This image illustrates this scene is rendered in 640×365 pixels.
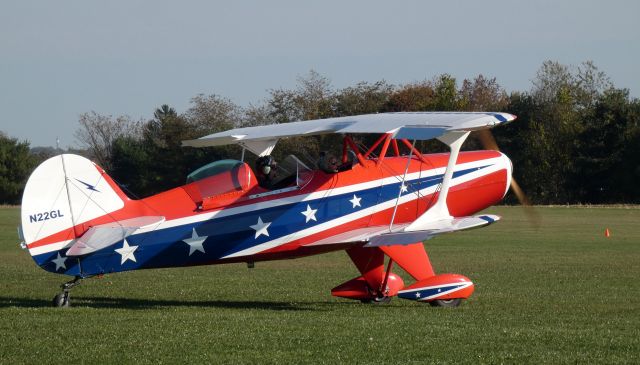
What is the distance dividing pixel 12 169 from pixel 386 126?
6810 cm

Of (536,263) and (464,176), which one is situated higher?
(464,176)

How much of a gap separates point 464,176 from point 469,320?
10.5 ft

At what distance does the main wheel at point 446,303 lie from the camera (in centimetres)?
1338

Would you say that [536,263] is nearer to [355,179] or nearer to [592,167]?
[355,179]

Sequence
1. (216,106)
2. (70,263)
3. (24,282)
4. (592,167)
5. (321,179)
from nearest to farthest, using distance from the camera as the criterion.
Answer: (70,263) → (321,179) → (24,282) → (592,167) → (216,106)

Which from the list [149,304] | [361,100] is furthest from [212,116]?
[149,304]

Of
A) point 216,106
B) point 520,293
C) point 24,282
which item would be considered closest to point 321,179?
point 520,293

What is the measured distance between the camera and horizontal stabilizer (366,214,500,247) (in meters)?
12.4

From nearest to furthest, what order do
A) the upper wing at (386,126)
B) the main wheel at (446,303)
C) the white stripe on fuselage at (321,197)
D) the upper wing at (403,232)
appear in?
the upper wing at (386,126) < the upper wing at (403,232) < the white stripe on fuselage at (321,197) < the main wheel at (446,303)

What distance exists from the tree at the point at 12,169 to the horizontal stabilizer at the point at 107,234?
65501mm

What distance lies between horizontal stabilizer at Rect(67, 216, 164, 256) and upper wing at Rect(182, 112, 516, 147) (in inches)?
68.8

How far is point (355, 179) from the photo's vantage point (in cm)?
1362

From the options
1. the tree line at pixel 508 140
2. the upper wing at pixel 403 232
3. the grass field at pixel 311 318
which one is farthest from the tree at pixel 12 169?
the upper wing at pixel 403 232

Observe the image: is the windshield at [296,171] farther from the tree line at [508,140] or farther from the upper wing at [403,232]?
the tree line at [508,140]
